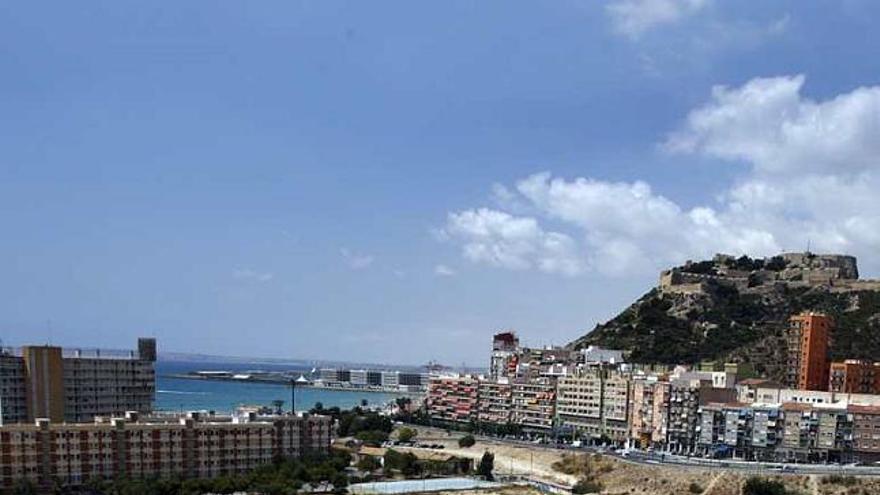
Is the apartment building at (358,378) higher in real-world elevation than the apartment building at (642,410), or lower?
lower

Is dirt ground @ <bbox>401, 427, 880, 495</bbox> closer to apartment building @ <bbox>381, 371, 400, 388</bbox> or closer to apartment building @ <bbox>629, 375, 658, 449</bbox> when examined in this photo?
apartment building @ <bbox>629, 375, 658, 449</bbox>

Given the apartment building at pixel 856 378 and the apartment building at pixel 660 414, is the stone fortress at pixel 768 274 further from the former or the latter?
the apartment building at pixel 660 414

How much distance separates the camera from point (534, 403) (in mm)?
71812

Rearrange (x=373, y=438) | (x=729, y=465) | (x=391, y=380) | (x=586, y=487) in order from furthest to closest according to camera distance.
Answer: (x=391, y=380), (x=373, y=438), (x=729, y=465), (x=586, y=487)

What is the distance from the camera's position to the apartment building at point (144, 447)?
41.6 m

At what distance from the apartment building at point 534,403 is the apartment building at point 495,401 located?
0.48m

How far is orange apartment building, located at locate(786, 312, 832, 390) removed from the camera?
218 feet

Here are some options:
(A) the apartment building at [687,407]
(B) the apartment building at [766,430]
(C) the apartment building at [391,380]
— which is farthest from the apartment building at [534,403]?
(C) the apartment building at [391,380]

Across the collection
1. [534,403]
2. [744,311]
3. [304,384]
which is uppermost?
[744,311]

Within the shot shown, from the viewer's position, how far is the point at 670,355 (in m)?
82.8

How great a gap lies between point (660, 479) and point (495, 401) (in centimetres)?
2888

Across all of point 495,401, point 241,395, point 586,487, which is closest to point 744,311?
point 495,401

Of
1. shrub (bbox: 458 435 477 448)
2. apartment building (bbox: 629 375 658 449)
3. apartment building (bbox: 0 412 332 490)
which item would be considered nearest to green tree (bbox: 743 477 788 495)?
apartment building (bbox: 629 375 658 449)

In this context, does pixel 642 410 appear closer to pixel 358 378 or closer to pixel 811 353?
pixel 811 353
